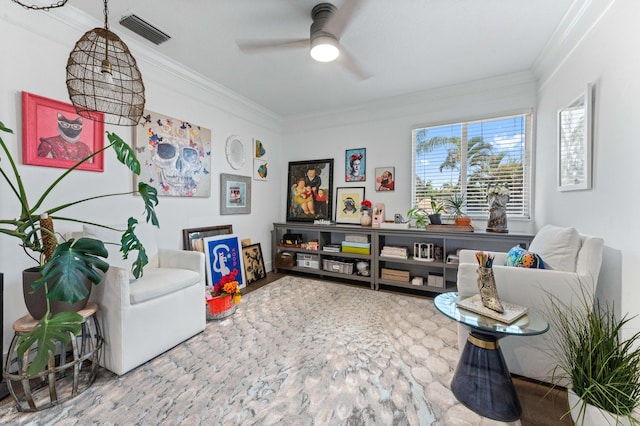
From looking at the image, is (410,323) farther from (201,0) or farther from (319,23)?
(201,0)

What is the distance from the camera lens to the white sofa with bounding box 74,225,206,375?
5.21 ft

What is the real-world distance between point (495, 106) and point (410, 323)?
2.66 metres


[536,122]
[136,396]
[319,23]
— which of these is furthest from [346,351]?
[536,122]

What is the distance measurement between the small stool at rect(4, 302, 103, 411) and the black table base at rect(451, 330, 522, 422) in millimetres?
2160

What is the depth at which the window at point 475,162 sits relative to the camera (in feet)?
9.44

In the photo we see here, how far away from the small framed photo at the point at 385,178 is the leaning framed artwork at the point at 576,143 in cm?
172

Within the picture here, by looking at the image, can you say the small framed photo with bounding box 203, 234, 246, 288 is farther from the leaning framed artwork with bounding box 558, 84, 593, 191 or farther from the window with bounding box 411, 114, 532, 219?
the leaning framed artwork with bounding box 558, 84, 593, 191

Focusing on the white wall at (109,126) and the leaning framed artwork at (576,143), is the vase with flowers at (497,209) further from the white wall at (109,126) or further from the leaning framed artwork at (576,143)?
the white wall at (109,126)

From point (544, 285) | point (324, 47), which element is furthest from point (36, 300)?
point (544, 285)

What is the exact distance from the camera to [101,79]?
1.58 meters

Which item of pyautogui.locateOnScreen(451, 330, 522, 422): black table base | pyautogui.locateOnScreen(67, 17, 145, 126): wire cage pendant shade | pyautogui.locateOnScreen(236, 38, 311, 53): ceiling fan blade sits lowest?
pyautogui.locateOnScreen(451, 330, 522, 422): black table base

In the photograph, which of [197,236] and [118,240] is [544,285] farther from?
[197,236]

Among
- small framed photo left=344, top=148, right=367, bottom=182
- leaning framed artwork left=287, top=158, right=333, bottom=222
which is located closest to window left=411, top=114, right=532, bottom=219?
small framed photo left=344, top=148, right=367, bottom=182

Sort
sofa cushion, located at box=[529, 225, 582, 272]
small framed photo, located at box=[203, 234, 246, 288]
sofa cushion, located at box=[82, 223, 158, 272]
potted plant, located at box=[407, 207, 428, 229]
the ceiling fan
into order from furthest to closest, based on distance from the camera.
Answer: potted plant, located at box=[407, 207, 428, 229], small framed photo, located at box=[203, 234, 246, 288], sofa cushion, located at box=[82, 223, 158, 272], the ceiling fan, sofa cushion, located at box=[529, 225, 582, 272]
